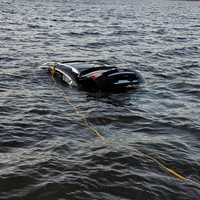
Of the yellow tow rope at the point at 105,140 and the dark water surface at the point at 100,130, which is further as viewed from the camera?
the yellow tow rope at the point at 105,140

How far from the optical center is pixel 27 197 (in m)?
10.7

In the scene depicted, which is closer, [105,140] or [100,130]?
[105,140]

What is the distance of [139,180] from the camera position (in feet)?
38.3

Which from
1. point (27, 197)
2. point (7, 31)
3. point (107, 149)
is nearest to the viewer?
point (27, 197)

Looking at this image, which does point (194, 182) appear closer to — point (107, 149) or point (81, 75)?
point (107, 149)

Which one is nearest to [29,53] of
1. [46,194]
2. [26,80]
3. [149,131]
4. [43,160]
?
[26,80]

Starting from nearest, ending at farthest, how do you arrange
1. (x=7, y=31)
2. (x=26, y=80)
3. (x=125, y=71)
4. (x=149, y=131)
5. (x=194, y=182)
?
(x=194, y=182)
(x=149, y=131)
(x=125, y=71)
(x=26, y=80)
(x=7, y=31)

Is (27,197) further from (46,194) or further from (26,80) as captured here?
(26,80)

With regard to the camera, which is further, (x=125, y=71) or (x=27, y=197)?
(x=125, y=71)

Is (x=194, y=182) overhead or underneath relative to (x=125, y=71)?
underneath

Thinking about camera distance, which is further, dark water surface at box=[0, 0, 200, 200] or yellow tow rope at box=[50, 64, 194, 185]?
yellow tow rope at box=[50, 64, 194, 185]

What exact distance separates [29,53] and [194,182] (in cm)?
1863

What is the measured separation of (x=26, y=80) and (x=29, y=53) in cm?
739

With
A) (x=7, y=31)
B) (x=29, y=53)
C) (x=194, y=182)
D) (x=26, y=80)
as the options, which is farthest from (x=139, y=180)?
(x=7, y=31)
